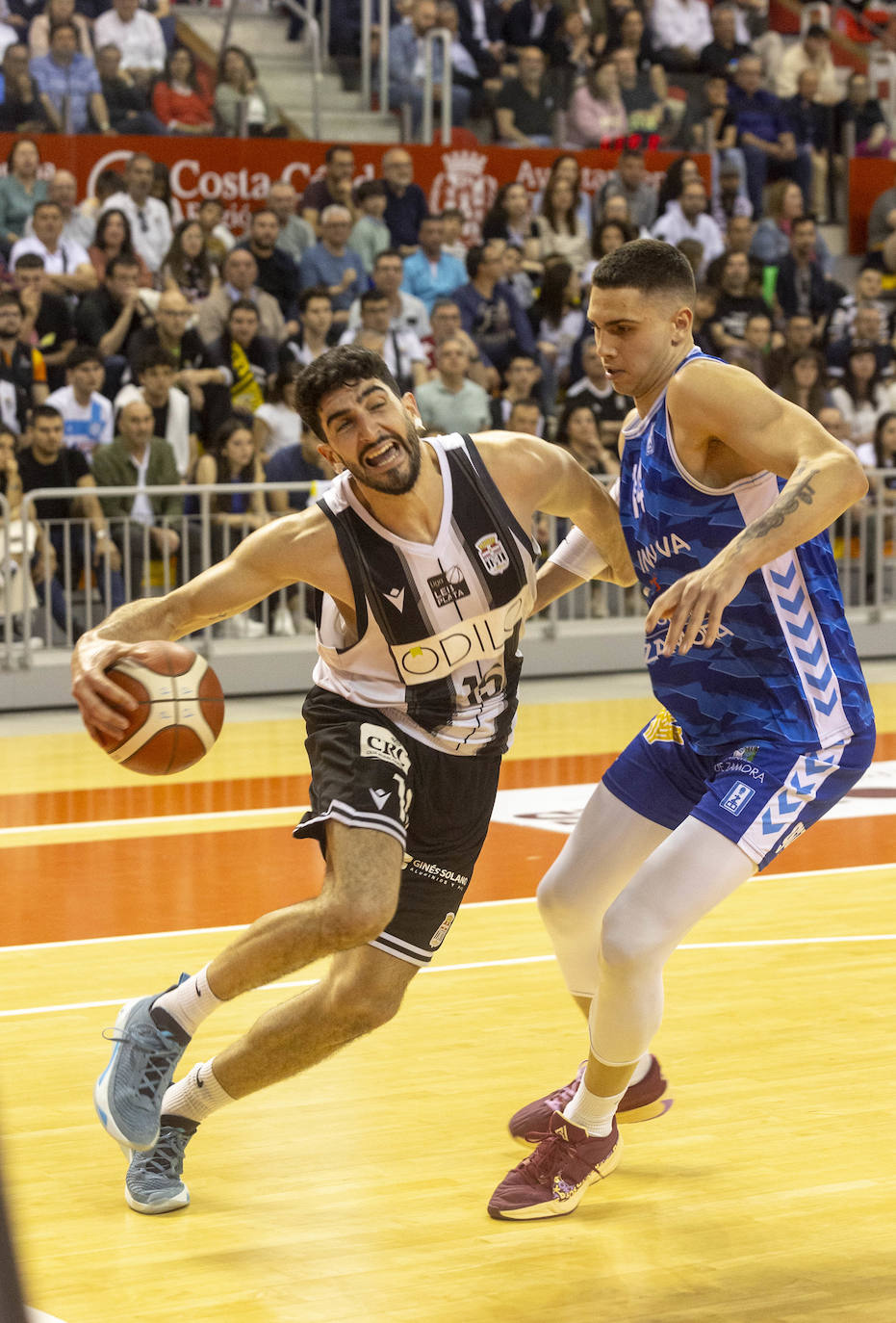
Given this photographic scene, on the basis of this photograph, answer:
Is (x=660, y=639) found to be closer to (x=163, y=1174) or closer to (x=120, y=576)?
(x=163, y=1174)

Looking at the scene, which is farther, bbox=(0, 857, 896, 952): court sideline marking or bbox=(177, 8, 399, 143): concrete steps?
bbox=(177, 8, 399, 143): concrete steps

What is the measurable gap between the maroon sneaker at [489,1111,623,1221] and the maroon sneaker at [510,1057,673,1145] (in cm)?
29

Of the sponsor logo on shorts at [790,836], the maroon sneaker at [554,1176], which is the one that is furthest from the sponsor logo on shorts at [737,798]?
the maroon sneaker at [554,1176]

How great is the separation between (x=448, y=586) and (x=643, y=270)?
83cm

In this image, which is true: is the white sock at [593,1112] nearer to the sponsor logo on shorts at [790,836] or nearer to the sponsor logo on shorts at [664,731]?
the sponsor logo on shorts at [790,836]

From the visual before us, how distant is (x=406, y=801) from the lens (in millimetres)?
4293

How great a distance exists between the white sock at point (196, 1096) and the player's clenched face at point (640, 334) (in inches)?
72.7

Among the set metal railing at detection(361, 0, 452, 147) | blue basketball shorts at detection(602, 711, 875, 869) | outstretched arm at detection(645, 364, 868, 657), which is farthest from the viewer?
metal railing at detection(361, 0, 452, 147)

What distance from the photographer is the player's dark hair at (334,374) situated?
4.18 m

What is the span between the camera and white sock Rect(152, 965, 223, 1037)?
4.34 meters

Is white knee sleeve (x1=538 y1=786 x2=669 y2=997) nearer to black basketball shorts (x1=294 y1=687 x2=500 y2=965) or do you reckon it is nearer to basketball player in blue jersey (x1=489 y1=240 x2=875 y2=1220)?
basketball player in blue jersey (x1=489 y1=240 x2=875 y2=1220)

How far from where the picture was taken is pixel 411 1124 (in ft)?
16.0

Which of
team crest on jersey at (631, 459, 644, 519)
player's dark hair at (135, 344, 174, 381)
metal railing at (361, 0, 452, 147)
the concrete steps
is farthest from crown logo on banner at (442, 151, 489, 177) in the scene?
team crest on jersey at (631, 459, 644, 519)

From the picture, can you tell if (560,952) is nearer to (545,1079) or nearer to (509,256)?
(545,1079)
